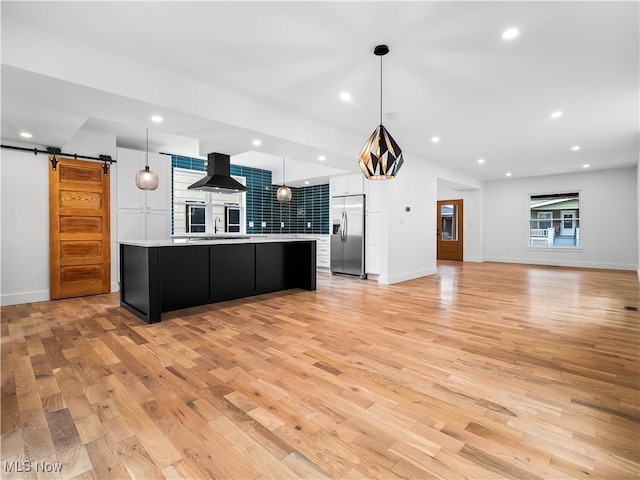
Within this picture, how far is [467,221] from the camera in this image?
10.4 m

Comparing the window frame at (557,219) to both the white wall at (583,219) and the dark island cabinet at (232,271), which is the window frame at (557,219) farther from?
the dark island cabinet at (232,271)

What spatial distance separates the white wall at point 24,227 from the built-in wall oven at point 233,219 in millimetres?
3682

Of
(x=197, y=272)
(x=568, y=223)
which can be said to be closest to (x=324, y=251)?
(x=197, y=272)

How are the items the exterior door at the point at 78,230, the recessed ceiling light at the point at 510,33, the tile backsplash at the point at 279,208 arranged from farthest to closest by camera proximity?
the tile backsplash at the point at 279,208 < the exterior door at the point at 78,230 < the recessed ceiling light at the point at 510,33

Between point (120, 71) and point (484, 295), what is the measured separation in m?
5.50

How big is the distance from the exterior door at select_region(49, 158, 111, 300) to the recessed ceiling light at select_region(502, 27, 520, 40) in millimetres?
5788

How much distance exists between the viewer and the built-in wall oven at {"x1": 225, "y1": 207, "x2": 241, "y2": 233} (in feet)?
26.2

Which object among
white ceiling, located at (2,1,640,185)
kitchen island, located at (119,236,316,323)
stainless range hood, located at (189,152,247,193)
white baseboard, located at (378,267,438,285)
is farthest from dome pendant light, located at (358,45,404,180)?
white baseboard, located at (378,267,438,285)

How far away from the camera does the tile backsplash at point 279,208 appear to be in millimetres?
8391

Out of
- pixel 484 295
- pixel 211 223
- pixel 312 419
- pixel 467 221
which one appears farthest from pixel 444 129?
pixel 467 221

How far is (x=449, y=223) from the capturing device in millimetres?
10891

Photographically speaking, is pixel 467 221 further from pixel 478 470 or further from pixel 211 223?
pixel 478 470

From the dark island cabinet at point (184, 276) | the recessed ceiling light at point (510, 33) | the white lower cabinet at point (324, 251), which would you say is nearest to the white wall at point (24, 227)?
the dark island cabinet at point (184, 276)

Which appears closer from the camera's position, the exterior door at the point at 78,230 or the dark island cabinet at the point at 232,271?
the dark island cabinet at the point at 232,271
